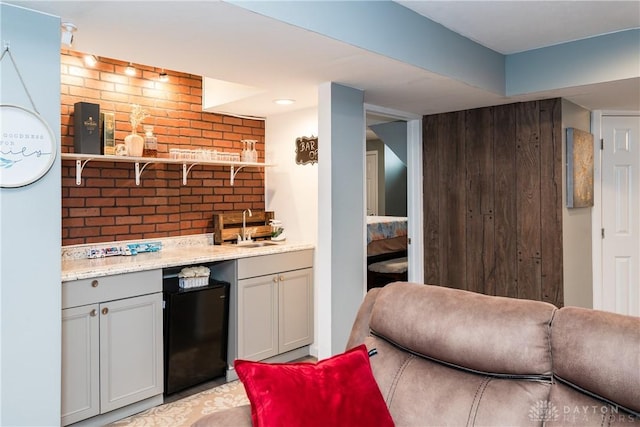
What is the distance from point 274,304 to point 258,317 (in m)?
0.17

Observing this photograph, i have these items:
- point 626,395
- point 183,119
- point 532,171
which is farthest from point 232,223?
point 626,395

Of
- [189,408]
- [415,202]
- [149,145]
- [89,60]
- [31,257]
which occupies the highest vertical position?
[89,60]

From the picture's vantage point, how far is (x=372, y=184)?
22.5 ft

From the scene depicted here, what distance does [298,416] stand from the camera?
135cm

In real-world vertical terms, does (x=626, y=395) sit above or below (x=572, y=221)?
below

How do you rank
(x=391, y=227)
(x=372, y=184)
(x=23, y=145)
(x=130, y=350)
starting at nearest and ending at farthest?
(x=23, y=145) → (x=130, y=350) → (x=391, y=227) → (x=372, y=184)

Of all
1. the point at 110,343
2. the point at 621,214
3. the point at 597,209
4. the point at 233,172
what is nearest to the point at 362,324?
the point at 110,343

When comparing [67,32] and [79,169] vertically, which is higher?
[67,32]

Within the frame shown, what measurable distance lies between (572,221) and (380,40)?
7.48 feet

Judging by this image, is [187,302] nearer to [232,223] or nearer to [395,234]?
[232,223]

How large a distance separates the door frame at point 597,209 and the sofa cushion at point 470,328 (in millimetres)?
3011

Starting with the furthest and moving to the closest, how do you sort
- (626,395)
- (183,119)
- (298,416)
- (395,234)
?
(395,234), (183,119), (298,416), (626,395)

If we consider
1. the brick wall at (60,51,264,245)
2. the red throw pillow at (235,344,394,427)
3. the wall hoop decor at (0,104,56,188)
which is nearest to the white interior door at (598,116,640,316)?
the brick wall at (60,51,264,245)

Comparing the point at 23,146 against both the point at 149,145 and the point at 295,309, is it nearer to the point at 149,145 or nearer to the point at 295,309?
the point at 149,145
